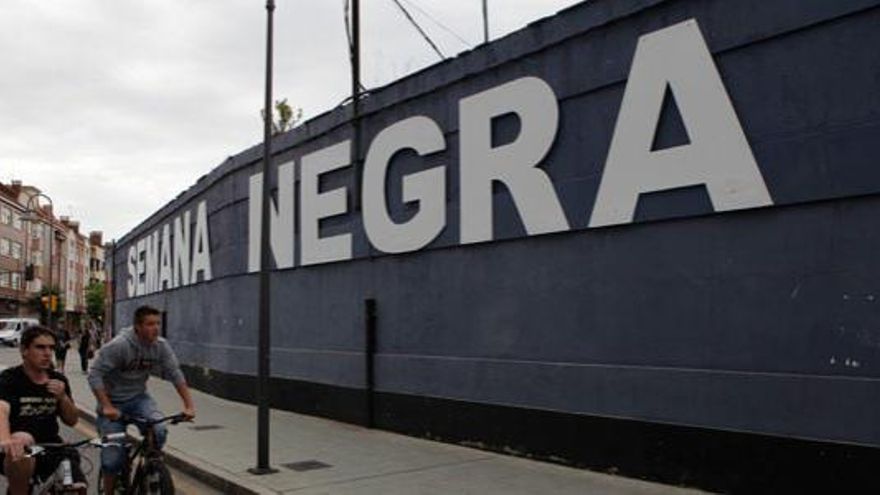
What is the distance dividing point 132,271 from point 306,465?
24.3 m

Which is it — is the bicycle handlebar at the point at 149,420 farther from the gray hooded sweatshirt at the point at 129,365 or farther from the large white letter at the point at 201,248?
the large white letter at the point at 201,248

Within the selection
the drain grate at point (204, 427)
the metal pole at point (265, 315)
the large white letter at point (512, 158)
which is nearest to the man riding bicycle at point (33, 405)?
the metal pole at point (265, 315)

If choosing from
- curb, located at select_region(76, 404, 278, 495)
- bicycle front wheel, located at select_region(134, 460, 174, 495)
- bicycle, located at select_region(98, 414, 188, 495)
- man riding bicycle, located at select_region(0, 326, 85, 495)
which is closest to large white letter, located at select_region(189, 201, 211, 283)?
curb, located at select_region(76, 404, 278, 495)

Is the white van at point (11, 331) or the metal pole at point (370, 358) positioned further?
the white van at point (11, 331)

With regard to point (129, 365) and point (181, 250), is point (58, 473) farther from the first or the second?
point (181, 250)

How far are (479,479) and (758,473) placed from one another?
2.66 m

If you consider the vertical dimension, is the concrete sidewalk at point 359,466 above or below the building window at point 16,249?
below

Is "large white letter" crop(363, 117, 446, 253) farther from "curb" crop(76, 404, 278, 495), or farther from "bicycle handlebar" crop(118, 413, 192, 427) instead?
"bicycle handlebar" crop(118, 413, 192, 427)

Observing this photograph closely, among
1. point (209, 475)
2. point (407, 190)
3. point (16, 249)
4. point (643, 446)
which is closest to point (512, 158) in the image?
point (407, 190)

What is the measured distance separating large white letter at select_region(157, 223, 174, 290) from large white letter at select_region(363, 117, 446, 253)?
42.9ft

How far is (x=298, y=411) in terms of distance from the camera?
15.1 metres

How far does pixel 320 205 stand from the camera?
14586 mm

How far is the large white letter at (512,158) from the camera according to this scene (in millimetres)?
9930

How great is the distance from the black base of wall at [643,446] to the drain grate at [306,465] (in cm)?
190
